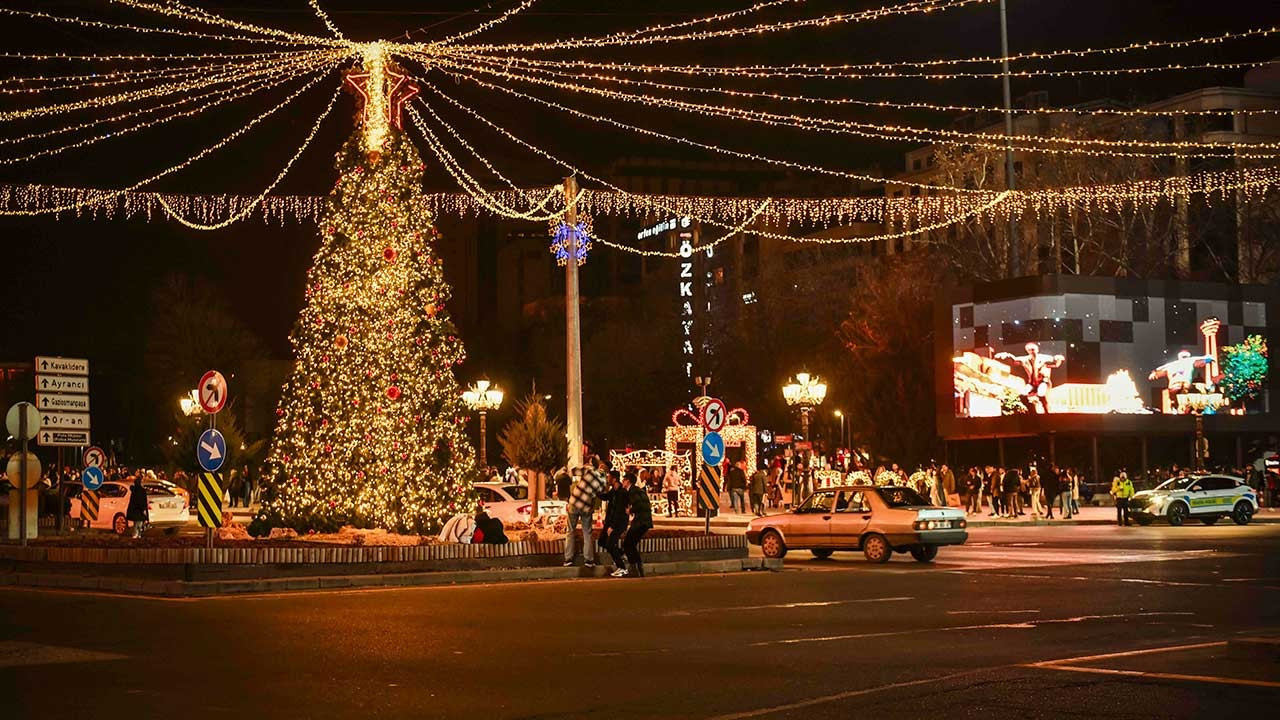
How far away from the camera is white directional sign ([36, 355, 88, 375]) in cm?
2736

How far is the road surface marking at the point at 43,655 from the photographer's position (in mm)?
12828

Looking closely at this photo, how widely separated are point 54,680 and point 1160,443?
2010 inches

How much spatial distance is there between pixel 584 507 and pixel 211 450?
219 inches

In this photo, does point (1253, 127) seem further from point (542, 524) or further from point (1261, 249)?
point (542, 524)

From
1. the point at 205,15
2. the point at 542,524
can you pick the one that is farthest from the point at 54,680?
the point at 542,524

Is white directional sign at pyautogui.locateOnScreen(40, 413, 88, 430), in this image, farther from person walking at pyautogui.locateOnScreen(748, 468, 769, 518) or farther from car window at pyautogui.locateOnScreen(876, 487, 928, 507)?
person walking at pyautogui.locateOnScreen(748, 468, 769, 518)

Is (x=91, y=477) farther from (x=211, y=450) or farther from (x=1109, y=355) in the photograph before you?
(x=1109, y=355)

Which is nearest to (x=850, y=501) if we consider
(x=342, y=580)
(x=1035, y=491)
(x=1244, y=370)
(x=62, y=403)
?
(x=342, y=580)

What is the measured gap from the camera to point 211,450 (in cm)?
2188

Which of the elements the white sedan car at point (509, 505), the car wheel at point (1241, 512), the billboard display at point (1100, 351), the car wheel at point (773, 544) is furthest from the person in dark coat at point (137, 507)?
the billboard display at point (1100, 351)

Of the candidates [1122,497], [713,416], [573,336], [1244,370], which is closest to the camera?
[713,416]

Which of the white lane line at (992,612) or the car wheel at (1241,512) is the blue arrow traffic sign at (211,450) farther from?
the car wheel at (1241,512)

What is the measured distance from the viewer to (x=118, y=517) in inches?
1591

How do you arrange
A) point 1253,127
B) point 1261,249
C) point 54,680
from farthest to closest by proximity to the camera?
1. point 1253,127
2. point 1261,249
3. point 54,680
